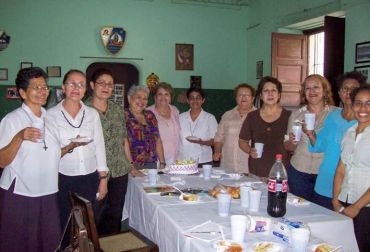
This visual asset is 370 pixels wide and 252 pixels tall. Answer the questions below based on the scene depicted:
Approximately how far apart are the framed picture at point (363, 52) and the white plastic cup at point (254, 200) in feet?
11.5

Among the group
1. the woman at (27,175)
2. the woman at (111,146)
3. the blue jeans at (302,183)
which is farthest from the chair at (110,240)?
the blue jeans at (302,183)

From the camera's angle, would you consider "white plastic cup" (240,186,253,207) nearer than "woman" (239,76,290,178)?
Yes

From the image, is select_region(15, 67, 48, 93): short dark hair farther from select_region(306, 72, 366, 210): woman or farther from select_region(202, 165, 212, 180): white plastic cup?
select_region(306, 72, 366, 210): woman

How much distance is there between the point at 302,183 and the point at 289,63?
152 inches

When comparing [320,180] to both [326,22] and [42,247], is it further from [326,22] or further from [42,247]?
[326,22]

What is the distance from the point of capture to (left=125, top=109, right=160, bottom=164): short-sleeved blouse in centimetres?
336

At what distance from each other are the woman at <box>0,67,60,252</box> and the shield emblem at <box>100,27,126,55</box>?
14.3 feet

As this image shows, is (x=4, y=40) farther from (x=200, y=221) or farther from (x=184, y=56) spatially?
(x=200, y=221)

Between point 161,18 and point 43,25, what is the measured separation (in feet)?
7.04

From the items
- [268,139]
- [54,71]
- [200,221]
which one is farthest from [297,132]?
[54,71]

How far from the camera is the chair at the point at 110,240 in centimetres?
200

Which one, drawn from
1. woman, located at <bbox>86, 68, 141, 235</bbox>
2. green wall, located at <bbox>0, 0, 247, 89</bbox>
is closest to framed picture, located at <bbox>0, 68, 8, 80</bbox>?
green wall, located at <bbox>0, 0, 247, 89</bbox>

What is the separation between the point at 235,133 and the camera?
363cm

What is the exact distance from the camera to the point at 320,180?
2520mm
